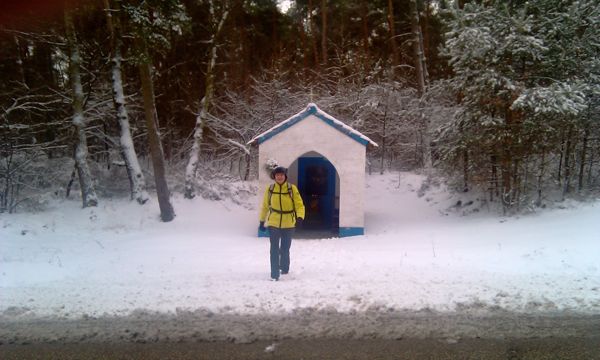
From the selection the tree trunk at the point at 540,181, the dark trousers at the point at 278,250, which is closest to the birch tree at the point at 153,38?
the dark trousers at the point at 278,250

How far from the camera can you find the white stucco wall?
32.7 feet

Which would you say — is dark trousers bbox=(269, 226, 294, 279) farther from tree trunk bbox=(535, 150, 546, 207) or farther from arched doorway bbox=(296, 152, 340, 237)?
tree trunk bbox=(535, 150, 546, 207)

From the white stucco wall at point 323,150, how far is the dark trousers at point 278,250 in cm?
392

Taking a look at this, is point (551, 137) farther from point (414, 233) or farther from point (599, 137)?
point (414, 233)

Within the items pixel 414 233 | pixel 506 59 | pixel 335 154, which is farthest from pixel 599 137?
pixel 335 154

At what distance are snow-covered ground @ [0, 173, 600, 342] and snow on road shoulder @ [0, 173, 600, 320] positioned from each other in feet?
0.08

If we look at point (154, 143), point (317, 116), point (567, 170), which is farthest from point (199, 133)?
point (567, 170)

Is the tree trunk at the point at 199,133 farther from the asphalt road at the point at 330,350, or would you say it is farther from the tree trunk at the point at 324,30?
the asphalt road at the point at 330,350

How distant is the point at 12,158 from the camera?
1276 cm

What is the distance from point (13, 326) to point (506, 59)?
1067 cm

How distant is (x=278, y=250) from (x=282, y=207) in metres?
0.63

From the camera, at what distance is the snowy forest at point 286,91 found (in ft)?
32.4

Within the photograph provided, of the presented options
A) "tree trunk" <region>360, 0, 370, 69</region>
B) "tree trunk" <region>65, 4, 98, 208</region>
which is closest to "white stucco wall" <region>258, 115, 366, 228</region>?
"tree trunk" <region>65, 4, 98, 208</region>

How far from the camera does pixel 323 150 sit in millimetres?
9984
